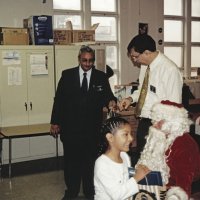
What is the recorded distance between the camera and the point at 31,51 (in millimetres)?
4898

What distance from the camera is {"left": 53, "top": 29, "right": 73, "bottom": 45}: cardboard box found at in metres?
5.20

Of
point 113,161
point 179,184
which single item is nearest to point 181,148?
point 179,184

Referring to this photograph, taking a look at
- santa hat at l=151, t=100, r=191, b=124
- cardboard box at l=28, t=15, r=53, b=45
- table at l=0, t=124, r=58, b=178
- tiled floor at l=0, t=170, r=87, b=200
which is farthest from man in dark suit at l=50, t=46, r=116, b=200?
cardboard box at l=28, t=15, r=53, b=45

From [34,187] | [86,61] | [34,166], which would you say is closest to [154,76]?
[86,61]

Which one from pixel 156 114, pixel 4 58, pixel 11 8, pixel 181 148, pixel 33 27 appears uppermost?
pixel 11 8

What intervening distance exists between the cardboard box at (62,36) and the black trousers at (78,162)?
2002mm

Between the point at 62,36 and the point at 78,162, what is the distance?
2.23m

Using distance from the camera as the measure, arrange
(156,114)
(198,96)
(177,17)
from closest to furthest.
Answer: (156,114) < (198,96) < (177,17)

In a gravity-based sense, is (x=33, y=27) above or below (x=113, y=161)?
above

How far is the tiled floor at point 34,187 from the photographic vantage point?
397 cm

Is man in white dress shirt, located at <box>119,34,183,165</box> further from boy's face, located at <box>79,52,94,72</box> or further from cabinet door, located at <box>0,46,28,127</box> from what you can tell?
cabinet door, located at <box>0,46,28,127</box>

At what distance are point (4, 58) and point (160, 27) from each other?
350 cm

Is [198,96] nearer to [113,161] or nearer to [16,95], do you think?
[16,95]

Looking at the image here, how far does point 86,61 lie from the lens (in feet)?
11.7
